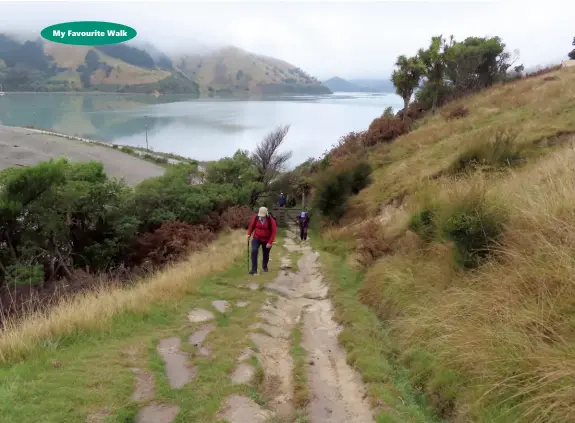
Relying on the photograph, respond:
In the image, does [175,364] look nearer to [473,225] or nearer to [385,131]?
[473,225]

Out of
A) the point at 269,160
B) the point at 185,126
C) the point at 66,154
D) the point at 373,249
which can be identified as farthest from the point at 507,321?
the point at 185,126

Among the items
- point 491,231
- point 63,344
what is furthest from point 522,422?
point 63,344

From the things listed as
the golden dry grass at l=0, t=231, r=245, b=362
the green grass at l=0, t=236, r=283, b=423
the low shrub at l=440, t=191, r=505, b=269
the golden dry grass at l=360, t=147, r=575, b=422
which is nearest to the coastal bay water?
the golden dry grass at l=0, t=231, r=245, b=362

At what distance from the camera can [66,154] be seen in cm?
6109

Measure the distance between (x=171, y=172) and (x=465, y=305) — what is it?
894 inches

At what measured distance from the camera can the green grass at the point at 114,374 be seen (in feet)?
12.5

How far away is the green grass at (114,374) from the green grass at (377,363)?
1437mm

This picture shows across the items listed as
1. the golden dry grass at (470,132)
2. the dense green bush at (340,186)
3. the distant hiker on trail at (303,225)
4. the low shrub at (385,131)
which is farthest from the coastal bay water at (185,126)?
the distant hiker on trail at (303,225)

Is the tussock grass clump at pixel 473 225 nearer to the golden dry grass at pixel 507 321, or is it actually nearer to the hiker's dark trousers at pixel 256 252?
the golden dry grass at pixel 507 321

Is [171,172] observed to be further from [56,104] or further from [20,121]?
[56,104]

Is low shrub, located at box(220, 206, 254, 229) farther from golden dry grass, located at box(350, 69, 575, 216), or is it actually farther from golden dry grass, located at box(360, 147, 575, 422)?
golden dry grass, located at box(360, 147, 575, 422)

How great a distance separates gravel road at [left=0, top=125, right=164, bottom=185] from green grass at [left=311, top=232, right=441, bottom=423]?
44.5 m

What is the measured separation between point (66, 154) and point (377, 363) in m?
66.4

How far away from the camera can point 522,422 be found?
3398mm
